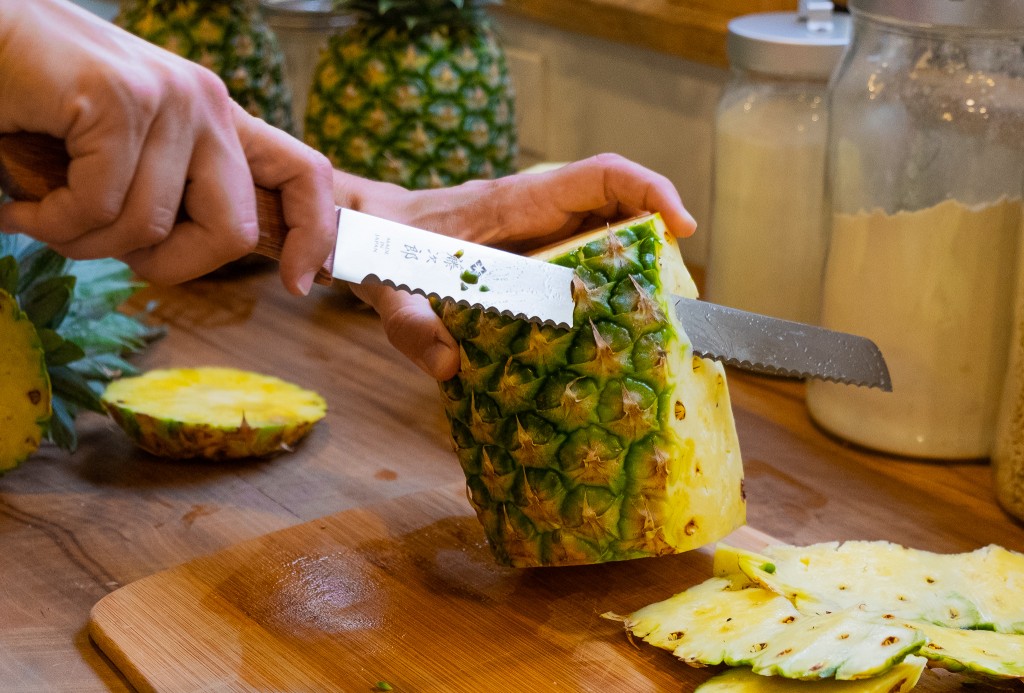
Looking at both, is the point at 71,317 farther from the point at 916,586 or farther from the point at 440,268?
the point at 916,586

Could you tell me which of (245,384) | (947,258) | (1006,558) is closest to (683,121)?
(947,258)

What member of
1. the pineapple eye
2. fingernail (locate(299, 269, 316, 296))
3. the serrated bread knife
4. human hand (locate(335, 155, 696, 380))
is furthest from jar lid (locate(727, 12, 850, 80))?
fingernail (locate(299, 269, 316, 296))

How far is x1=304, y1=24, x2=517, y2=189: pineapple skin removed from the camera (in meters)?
1.57

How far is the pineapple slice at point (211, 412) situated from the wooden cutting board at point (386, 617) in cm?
16

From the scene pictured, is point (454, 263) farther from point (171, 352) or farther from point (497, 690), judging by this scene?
point (171, 352)

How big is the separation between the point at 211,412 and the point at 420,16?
65 centimetres

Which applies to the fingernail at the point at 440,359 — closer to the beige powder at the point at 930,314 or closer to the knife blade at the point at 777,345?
the knife blade at the point at 777,345

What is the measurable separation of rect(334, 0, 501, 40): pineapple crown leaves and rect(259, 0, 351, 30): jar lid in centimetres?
→ 50

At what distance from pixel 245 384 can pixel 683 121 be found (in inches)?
30.7

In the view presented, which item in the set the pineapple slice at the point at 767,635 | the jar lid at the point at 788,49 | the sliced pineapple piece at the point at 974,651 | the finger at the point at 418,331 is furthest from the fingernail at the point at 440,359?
the jar lid at the point at 788,49

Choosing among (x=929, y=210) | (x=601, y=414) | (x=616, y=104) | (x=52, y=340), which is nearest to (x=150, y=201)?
(x=601, y=414)

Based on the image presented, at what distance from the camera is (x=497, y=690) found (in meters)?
0.84

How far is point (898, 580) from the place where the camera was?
3.05ft

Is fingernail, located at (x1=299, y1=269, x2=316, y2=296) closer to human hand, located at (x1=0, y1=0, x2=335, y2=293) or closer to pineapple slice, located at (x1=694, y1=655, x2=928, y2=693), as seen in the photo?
human hand, located at (x1=0, y1=0, x2=335, y2=293)
